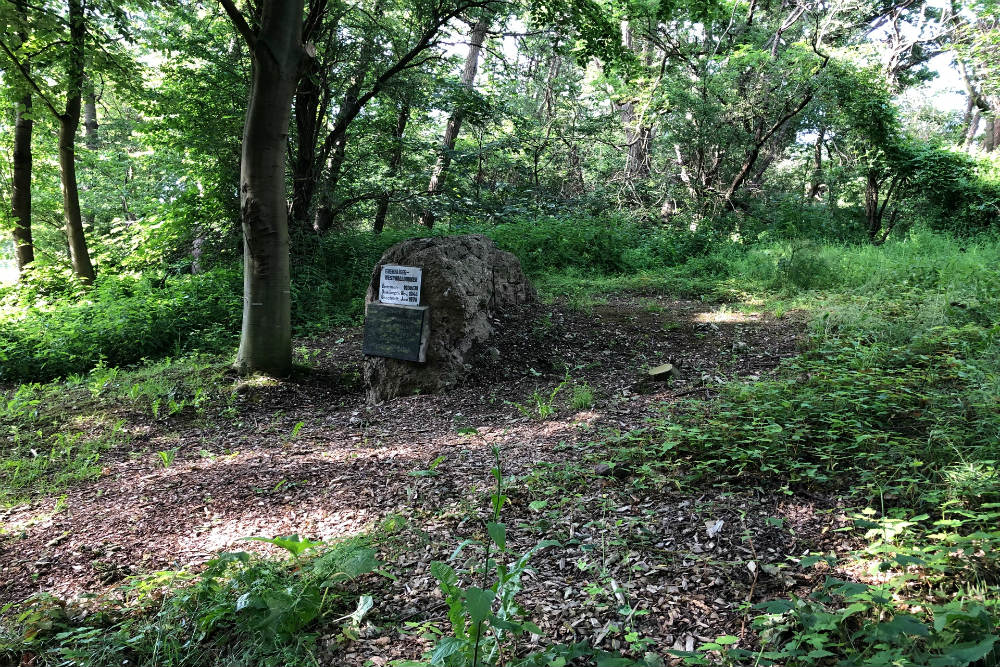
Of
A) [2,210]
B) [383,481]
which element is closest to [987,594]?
[383,481]

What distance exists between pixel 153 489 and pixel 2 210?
1041cm

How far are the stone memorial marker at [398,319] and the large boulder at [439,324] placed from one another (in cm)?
7

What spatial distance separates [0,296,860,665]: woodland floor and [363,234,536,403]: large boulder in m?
0.25

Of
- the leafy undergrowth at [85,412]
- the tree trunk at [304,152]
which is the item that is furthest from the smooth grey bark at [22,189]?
the leafy undergrowth at [85,412]

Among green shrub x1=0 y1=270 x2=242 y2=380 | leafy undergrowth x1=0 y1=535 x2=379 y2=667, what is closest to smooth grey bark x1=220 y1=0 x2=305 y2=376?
green shrub x1=0 y1=270 x2=242 y2=380

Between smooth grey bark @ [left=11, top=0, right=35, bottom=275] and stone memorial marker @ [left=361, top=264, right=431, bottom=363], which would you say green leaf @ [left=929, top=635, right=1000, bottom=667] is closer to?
stone memorial marker @ [left=361, top=264, right=431, bottom=363]

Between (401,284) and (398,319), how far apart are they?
0.34 m

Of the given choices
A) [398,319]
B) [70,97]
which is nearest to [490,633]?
[398,319]

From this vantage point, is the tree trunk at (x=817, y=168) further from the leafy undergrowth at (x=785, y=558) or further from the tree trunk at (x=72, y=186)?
the tree trunk at (x=72, y=186)

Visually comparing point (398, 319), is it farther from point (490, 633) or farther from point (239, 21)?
point (490, 633)

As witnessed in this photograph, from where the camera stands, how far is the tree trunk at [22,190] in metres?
10.1

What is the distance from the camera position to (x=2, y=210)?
1045cm

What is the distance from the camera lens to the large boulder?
17.3 feet

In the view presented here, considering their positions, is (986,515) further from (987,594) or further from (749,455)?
(749,455)
